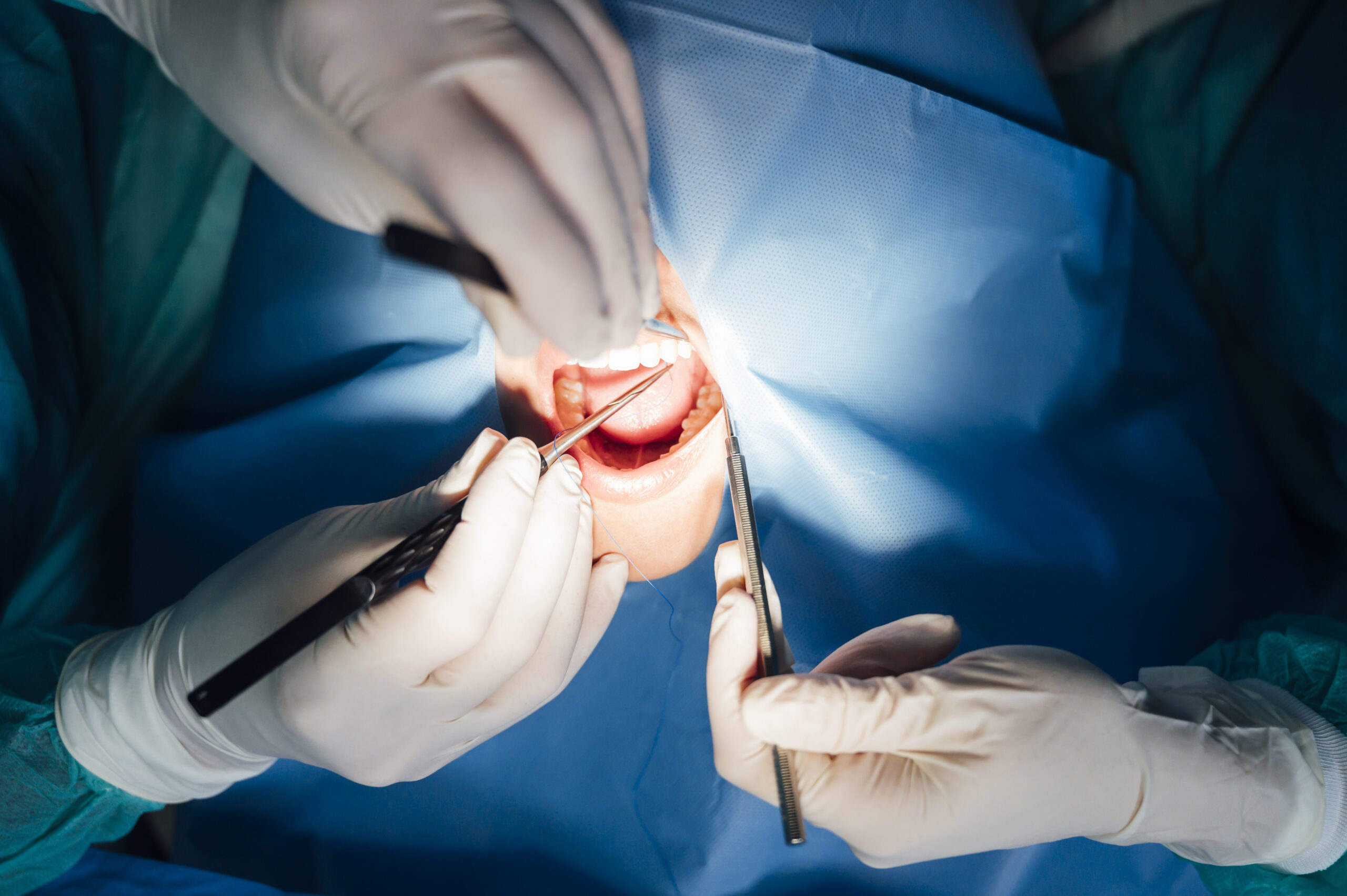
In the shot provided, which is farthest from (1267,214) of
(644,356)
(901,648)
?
(644,356)

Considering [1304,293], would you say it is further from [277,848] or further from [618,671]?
[277,848]

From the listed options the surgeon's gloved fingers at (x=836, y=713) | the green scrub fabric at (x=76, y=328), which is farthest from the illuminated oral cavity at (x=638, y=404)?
the green scrub fabric at (x=76, y=328)

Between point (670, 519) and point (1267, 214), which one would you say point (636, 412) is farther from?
point (1267, 214)

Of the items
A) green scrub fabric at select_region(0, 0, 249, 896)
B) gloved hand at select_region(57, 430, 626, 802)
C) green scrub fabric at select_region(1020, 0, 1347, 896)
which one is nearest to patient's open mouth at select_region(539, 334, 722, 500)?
gloved hand at select_region(57, 430, 626, 802)

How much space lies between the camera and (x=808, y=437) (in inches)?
46.0

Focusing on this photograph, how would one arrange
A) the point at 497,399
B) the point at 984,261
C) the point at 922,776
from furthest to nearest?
1. the point at 497,399
2. the point at 984,261
3. the point at 922,776

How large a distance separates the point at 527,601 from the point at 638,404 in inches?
19.1

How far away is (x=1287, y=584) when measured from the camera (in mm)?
1267

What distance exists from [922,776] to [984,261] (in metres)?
0.81

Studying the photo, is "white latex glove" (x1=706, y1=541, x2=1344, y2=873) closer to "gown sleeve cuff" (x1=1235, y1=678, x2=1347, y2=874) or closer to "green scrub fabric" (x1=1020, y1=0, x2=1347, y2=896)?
"gown sleeve cuff" (x1=1235, y1=678, x2=1347, y2=874)

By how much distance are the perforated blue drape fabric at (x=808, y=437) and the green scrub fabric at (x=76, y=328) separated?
187 millimetres

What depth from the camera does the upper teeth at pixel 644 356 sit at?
129 centimetres

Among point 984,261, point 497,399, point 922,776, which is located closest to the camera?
point 922,776

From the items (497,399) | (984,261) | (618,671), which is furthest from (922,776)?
(497,399)
